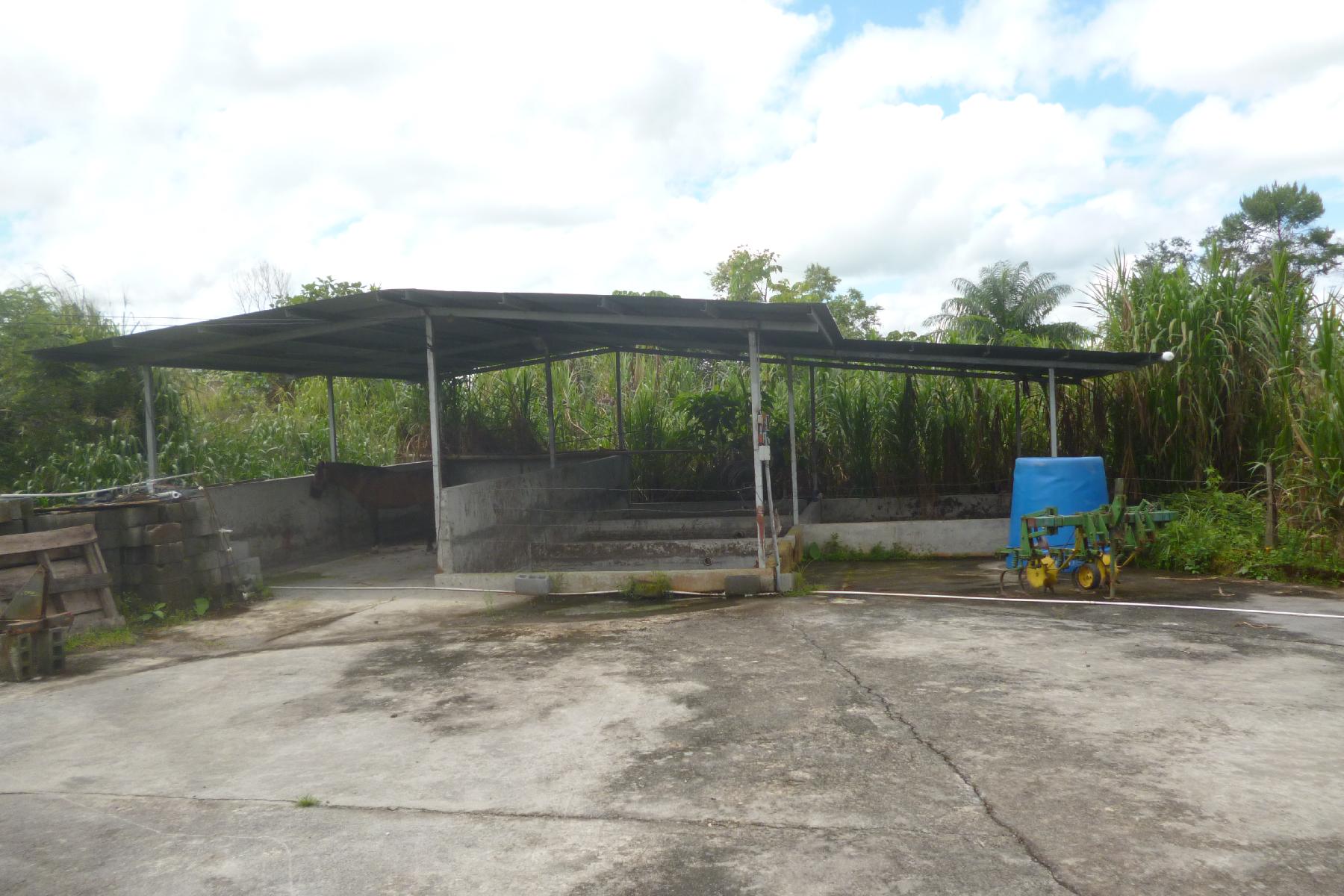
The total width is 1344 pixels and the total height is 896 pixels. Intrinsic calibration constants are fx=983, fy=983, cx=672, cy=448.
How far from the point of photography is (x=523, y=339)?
12102mm

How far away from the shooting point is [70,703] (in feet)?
18.7

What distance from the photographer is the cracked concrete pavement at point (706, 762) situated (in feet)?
10.7

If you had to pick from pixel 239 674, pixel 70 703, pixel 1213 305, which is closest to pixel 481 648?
pixel 239 674

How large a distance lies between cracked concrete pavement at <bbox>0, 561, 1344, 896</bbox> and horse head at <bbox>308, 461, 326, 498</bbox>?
5143 mm

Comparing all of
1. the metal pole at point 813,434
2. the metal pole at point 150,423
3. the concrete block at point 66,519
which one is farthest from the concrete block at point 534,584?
the metal pole at point 150,423

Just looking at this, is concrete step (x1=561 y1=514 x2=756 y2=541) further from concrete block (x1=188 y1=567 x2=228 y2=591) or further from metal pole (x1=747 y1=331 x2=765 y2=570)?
concrete block (x1=188 y1=567 x2=228 y2=591)

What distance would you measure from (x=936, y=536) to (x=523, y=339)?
5436 millimetres

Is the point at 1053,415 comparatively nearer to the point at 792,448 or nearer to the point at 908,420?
the point at 908,420

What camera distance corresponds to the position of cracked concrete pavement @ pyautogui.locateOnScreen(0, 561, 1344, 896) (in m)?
3.28

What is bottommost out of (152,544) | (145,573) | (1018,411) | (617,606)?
(617,606)

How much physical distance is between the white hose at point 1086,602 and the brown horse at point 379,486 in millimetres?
6250

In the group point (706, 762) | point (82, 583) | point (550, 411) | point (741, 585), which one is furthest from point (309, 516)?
point (706, 762)

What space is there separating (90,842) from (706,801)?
231 cm

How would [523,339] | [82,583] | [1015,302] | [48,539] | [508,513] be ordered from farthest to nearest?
[1015,302], [523,339], [508,513], [82,583], [48,539]
